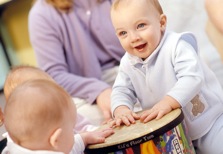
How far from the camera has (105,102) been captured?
141 centimetres

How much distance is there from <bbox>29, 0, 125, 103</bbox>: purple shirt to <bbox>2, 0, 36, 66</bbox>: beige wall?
1135 mm

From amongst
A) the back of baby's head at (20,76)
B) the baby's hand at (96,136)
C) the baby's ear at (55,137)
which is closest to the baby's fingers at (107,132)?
the baby's hand at (96,136)

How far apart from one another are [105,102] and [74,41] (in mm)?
331

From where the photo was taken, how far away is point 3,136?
102 centimetres

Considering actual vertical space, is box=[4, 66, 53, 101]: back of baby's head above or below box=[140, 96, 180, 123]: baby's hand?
above

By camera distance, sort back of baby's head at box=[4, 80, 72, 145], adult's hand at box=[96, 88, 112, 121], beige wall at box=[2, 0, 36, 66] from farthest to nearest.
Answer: beige wall at box=[2, 0, 36, 66] < adult's hand at box=[96, 88, 112, 121] < back of baby's head at box=[4, 80, 72, 145]

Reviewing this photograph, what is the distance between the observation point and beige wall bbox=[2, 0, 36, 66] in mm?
2743

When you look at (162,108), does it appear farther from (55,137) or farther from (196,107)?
(55,137)

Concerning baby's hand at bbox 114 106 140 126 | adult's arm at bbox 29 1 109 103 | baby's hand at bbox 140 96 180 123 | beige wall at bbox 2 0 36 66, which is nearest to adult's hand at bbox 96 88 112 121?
adult's arm at bbox 29 1 109 103

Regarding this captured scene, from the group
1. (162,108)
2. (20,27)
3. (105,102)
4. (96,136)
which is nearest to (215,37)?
(105,102)

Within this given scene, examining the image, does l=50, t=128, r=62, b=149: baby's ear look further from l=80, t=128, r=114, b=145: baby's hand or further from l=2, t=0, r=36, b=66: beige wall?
l=2, t=0, r=36, b=66: beige wall

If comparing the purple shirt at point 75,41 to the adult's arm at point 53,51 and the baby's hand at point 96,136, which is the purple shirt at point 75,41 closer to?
the adult's arm at point 53,51

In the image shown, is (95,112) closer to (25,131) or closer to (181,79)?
(181,79)

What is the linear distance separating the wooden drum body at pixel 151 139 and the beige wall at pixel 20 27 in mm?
1916
